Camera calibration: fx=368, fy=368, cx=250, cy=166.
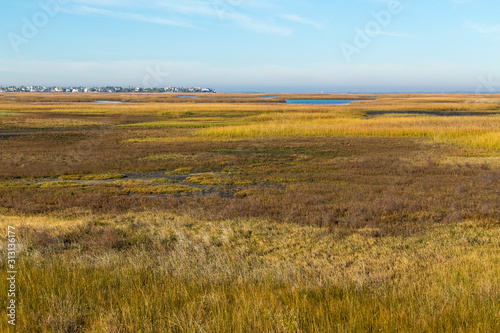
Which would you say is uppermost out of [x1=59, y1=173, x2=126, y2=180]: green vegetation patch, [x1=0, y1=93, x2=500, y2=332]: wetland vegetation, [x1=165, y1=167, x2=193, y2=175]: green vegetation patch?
[x1=0, y1=93, x2=500, y2=332]: wetland vegetation

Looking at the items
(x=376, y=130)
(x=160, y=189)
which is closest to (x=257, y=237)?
(x=160, y=189)

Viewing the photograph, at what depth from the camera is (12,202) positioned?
16562 millimetres

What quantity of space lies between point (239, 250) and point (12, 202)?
12616mm

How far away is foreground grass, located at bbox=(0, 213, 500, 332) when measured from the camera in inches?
175

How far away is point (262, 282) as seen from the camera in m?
6.26

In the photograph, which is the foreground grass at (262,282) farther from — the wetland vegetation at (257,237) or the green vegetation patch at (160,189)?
the green vegetation patch at (160,189)

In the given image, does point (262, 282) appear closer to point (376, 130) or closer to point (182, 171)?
point (182, 171)

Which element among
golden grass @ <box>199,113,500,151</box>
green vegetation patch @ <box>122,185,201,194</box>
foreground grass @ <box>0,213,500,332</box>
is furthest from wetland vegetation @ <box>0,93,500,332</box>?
golden grass @ <box>199,113,500,151</box>

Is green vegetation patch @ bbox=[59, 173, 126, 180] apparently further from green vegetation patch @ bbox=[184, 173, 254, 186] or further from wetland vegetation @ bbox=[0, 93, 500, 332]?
green vegetation patch @ bbox=[184, 173, 254, 186]

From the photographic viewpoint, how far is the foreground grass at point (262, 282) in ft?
14.6

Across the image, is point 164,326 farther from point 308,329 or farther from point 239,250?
point 239,250

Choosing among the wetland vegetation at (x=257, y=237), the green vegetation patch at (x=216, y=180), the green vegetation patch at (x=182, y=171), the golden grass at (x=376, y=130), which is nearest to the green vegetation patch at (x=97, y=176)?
the wetland vegetation at (x=257, y=237)

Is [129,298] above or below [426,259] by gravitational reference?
above

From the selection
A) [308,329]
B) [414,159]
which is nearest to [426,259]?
[308,329]
